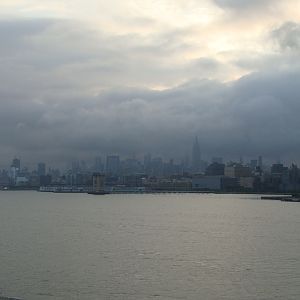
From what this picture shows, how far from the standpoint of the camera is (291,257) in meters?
38.8

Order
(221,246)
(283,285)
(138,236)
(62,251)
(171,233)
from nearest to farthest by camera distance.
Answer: (283,285), (62,251), (221,246), (138,236), (171,233)

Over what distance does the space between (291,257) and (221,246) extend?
739 centimetres

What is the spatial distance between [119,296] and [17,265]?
10.1m

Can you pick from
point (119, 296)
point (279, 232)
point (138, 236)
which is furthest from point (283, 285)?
point (279, 232)

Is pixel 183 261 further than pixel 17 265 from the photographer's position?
Yes

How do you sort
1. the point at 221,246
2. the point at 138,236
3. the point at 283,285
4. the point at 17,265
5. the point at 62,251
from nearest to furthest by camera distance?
the point at 283,285 → the point at 17,265 → the point at 62,251 → the point at 221,246 → the point at 138,236

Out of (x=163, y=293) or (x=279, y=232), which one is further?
(x=279, y=232)

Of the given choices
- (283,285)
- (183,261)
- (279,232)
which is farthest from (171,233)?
(283,285)

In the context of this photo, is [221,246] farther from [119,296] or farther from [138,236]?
[119,296]

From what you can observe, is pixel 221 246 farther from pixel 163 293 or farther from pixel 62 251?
pixel 163 293

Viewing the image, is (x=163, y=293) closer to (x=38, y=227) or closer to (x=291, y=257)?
(x=291, y=257)

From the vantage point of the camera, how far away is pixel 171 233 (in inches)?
2223

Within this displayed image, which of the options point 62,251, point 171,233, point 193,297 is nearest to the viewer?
point 193,297

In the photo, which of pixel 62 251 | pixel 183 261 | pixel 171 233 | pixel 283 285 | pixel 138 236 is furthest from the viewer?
pixel 171 233
